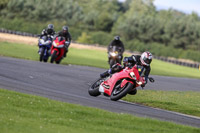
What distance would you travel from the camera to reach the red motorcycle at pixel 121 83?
1364 cm

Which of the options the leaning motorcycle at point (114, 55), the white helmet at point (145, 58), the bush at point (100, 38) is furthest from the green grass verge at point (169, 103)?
the bush at point (100, 38)

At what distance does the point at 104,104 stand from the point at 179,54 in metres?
71.2

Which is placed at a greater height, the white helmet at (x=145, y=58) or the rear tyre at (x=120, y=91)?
the white helmet at (x=145, y=58)

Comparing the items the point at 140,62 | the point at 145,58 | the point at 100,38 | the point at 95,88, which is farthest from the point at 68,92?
the point at 100,38

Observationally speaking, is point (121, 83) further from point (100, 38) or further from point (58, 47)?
point (100, 38)

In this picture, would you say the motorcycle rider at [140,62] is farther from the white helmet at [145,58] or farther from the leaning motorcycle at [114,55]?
the leaning motorcycle at [114,55]

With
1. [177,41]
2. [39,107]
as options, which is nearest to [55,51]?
Answer: [39,107]

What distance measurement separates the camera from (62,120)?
965cm

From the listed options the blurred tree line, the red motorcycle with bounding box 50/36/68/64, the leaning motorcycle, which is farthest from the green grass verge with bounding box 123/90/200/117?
the blurred tree line

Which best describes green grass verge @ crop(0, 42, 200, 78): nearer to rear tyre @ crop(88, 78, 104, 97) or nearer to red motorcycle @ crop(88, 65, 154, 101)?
rear tyre @ crop(88, 78, 104, 97)

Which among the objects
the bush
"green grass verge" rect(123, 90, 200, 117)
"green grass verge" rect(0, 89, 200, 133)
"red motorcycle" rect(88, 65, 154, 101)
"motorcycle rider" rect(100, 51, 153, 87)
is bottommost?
the bush

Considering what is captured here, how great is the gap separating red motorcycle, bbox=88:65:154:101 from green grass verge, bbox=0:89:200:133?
249 cm

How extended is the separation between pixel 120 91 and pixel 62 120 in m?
4.37

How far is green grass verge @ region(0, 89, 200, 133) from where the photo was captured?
8.81m
